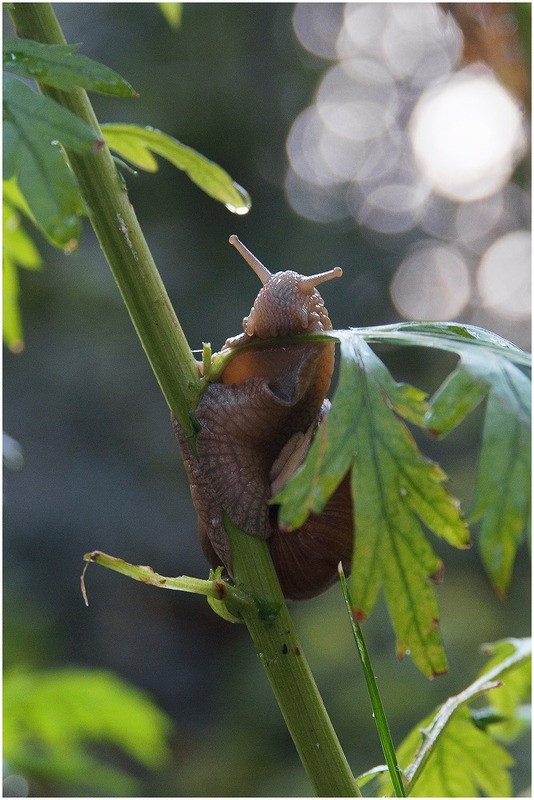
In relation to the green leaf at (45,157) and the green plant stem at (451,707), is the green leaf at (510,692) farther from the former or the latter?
the green leaf at (45,157)

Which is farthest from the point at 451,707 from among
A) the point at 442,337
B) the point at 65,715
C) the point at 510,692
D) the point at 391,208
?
the point at 391,208

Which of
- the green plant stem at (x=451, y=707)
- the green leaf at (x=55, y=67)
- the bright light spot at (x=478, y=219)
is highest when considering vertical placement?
the bright light spot at (x=478, y=219)

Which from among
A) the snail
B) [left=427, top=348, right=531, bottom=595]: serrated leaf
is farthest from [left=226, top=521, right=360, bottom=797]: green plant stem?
[left=427, top=348, right=531, bottom=595]: serrated leaf

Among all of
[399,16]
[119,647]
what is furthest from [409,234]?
[119,647]

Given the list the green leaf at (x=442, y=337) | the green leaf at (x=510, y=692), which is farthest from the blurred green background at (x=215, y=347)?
the green leaf at (x=442, y=337)

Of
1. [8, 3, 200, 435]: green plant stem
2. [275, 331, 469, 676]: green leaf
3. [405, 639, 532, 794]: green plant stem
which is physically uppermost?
[8, 3, 200, 435]: green plant stem

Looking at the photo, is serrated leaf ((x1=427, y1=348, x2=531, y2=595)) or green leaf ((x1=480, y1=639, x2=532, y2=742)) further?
green leaf ((x1=480, y1=639, x2=532, y2=742))

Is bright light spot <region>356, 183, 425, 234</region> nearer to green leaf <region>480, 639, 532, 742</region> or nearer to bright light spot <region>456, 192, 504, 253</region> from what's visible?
bright light spot <region>456, 192, 504, 253</region>
